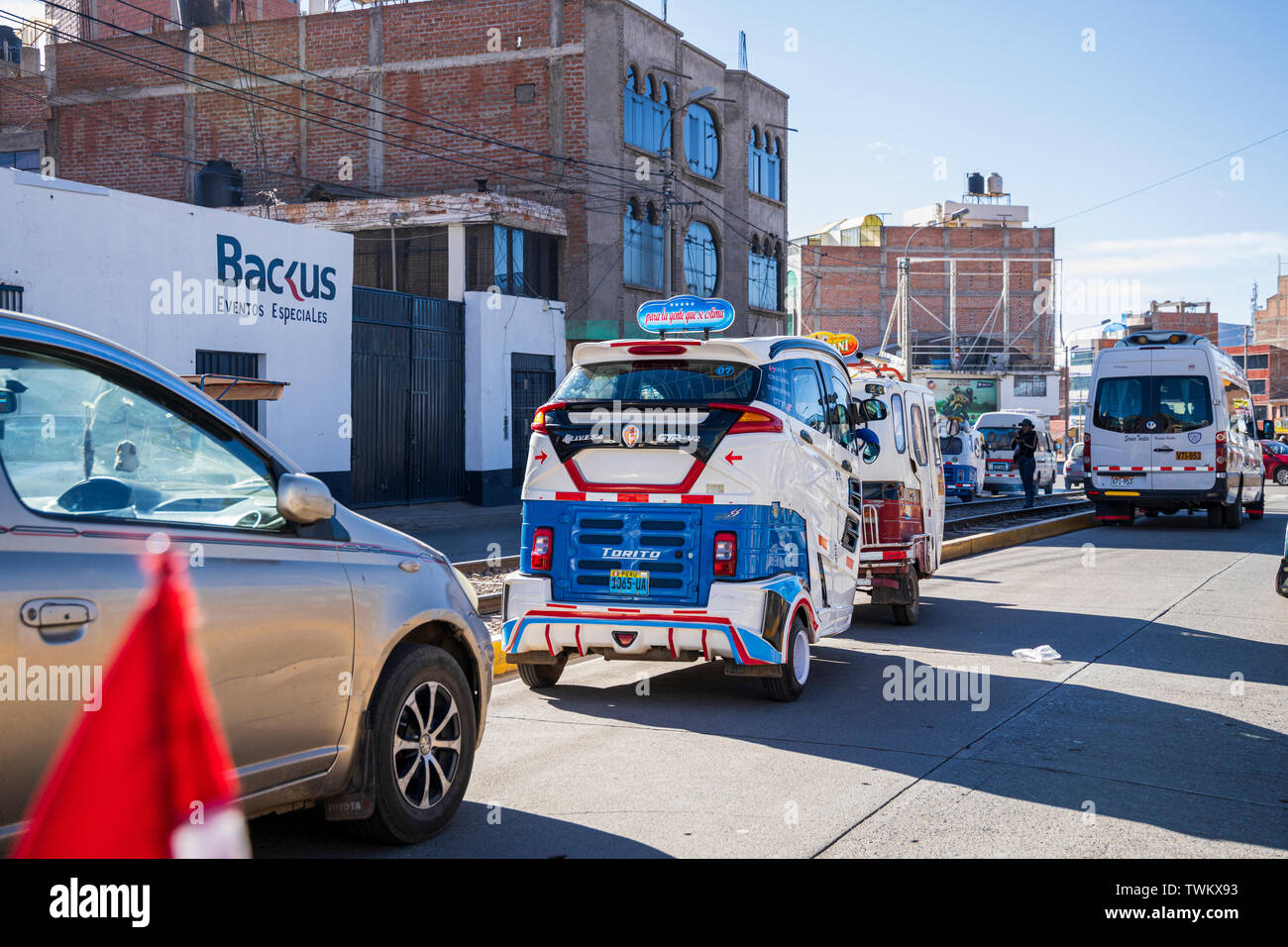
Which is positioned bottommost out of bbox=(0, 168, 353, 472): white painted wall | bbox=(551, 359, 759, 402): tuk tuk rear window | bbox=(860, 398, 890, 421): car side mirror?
bbox=(860, 398, 890, 421): car side mirror

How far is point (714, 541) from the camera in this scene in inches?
299

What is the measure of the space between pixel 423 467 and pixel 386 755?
69.1ft

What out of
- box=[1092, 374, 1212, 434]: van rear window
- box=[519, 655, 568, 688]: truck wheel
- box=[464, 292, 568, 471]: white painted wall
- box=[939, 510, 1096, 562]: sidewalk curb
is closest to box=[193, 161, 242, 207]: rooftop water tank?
box=[464, 292, 568, 471]: white painted wall

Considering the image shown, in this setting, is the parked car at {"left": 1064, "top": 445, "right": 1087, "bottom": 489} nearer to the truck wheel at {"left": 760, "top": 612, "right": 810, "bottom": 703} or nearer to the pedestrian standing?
the pedestrian standing

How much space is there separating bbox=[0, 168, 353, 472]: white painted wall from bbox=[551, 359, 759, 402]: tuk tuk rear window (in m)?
10.5

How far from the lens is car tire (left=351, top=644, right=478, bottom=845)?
Result: 188 inches

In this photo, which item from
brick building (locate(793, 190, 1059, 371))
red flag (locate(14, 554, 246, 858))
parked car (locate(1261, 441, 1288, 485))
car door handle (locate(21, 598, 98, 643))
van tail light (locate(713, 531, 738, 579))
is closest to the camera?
car door handle (locate(21, 598, 98, 643))

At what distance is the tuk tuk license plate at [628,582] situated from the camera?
25.3 ft

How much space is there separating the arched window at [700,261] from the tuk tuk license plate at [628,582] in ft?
96.9

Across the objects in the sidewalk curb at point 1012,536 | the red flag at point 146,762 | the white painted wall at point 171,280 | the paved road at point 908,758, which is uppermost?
the white painted wall at point 171,280

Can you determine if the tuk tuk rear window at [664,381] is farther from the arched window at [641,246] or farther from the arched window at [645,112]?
the arched window at [645,112]

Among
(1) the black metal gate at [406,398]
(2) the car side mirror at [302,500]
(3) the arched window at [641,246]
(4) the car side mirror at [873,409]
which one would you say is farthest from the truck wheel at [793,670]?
(3) the arched window at [641,246]
